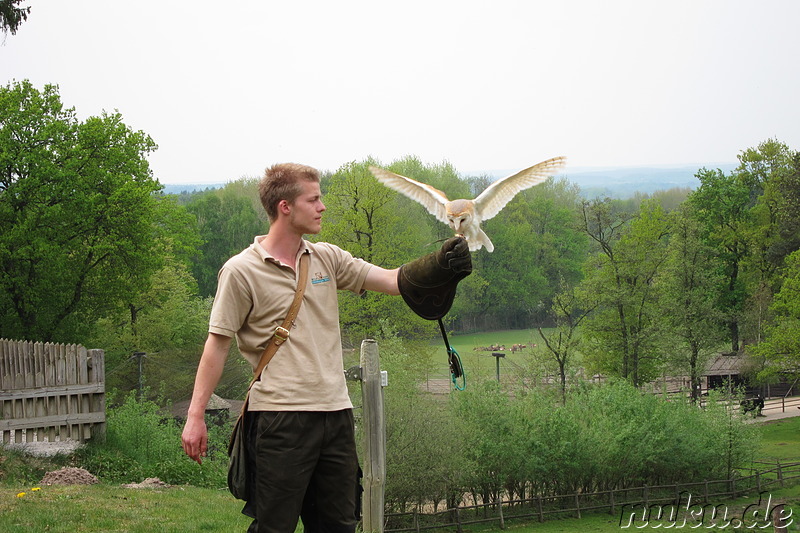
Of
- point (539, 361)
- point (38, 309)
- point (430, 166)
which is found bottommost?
point (539, 361)

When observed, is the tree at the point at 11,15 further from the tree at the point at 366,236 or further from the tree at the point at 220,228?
the tree at the point at 220,228

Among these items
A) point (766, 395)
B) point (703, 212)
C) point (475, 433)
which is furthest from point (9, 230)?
point (766, 395)

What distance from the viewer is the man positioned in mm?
3199

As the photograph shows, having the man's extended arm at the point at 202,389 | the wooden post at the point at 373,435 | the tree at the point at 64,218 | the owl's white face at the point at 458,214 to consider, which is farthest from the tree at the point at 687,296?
the man's extended arm at the point at 202,389

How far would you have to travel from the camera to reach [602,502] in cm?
2516

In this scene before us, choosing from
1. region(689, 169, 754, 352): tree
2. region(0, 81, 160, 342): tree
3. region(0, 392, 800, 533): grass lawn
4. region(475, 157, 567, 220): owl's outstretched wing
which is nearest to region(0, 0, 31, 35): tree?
region(0, 392, 800, 533): grass lawn

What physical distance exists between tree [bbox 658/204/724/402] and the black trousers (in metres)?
31.4

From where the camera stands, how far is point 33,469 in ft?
34.6

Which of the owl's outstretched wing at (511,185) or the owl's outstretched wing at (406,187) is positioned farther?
the owl's outstretched wing at (406,187)

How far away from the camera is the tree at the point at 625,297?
3222 centimetres

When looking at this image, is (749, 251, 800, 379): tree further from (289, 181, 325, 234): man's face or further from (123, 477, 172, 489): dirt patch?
(289, 181, 325, 234): man's face

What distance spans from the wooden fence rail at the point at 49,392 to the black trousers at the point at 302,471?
912 cm

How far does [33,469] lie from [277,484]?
8.77 meters

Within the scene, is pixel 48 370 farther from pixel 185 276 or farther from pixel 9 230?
pixel 185 276
